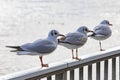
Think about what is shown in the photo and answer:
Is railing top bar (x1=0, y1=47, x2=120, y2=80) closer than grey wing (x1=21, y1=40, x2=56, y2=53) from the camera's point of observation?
Yes

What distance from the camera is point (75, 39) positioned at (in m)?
2.46

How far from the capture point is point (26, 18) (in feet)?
45.7

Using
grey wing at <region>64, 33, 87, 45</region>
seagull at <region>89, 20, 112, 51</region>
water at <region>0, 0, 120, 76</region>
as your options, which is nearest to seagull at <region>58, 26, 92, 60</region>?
grey wing at <region>64, 33, 87, 45</region>

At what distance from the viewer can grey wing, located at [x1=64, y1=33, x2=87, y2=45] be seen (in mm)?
2434

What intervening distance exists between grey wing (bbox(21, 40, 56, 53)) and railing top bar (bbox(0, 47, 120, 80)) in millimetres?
83

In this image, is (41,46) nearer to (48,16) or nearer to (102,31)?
(102,31)

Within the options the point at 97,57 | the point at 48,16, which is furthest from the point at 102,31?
the point at 48,16

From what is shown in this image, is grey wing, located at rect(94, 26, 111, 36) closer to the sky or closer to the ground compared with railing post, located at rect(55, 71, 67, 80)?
closer to the sky

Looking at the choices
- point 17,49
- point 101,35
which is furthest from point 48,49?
point 101,35

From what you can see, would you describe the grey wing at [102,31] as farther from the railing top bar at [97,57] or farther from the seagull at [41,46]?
the seagull at [41,46]

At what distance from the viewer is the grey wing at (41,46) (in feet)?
7.32

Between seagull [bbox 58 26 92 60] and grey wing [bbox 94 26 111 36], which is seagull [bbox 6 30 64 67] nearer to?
seagull [bbox 58 26 92 60]

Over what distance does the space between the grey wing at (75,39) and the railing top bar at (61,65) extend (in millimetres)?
91

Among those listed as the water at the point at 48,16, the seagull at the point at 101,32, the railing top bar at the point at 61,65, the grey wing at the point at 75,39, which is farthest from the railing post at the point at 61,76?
the water at the point at 48,16
